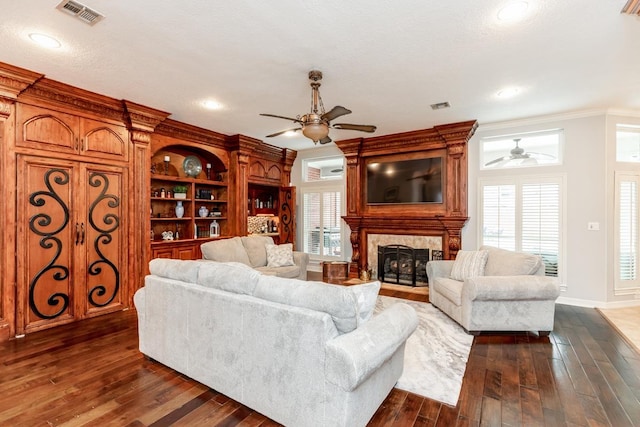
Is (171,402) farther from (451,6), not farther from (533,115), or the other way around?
(533,115)

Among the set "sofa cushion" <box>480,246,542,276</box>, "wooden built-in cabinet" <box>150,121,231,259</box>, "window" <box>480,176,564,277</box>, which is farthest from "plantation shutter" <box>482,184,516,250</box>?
"wooden built-in cabinet" <box>150,121,231,259</box>

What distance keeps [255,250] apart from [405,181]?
300 cm

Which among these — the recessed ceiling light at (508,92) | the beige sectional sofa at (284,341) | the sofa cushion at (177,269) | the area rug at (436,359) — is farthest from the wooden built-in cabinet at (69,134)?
the recessed ceiling light at (508,92)

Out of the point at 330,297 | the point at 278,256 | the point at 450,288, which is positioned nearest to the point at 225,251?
the point at 278,256

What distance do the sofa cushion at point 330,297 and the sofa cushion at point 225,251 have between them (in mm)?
2711

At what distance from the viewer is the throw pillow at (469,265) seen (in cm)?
394

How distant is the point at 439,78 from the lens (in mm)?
3447

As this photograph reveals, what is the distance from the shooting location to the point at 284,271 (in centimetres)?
480

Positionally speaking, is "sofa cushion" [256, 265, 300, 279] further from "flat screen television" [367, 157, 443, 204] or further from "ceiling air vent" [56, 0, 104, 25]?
"ceiling air vent" [56, 0, 104, 25]

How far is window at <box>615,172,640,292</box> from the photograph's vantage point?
4.43 m

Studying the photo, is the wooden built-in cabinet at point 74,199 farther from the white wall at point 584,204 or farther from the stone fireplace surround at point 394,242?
the white wall at point 584,204

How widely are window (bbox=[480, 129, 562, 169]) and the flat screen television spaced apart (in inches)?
31.4

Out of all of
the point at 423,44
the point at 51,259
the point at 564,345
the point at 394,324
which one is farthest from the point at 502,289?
the point at 51,259

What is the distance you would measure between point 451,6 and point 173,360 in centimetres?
341
